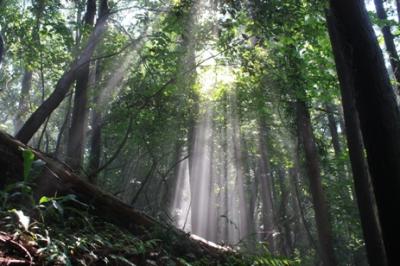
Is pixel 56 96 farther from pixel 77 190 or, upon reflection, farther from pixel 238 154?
pixel 238 154

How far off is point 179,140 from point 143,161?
12539 millimetres

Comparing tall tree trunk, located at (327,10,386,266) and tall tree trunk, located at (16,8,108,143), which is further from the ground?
tall tree trunk, located at (16,8,108,143)

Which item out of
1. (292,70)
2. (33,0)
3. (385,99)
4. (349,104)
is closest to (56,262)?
(385,99)

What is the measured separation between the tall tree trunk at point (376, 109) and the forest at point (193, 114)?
1 cm

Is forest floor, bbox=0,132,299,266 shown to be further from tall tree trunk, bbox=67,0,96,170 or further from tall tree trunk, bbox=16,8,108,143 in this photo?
tall tree trunk, bbox=67,0,96,170

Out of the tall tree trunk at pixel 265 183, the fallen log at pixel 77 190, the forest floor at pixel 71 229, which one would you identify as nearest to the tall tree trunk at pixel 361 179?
the forest floor at pixel 71 229

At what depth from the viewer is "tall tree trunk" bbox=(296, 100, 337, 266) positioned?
958cm

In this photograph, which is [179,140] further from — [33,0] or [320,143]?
[33,0]

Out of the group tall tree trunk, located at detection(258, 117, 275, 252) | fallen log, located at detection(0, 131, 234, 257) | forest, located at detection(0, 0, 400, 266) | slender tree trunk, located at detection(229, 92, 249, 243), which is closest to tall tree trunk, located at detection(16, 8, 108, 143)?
forest, located at detection(0, 0, 400, 266)

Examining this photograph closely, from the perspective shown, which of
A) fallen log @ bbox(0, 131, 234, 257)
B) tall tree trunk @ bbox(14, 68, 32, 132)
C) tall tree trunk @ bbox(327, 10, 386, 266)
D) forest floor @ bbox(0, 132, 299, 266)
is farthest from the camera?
tall tree trunk @ bbox(14, 68, 32, 132)

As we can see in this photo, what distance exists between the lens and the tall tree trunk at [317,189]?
9.58m

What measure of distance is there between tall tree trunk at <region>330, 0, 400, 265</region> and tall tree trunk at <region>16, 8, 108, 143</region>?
6336 mm

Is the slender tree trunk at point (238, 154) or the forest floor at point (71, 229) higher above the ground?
the slender tree trunk at point (238, 154)

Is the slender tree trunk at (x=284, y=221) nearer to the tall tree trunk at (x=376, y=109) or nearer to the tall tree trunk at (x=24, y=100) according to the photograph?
the tall tree trunk at (x=24, y=100)
